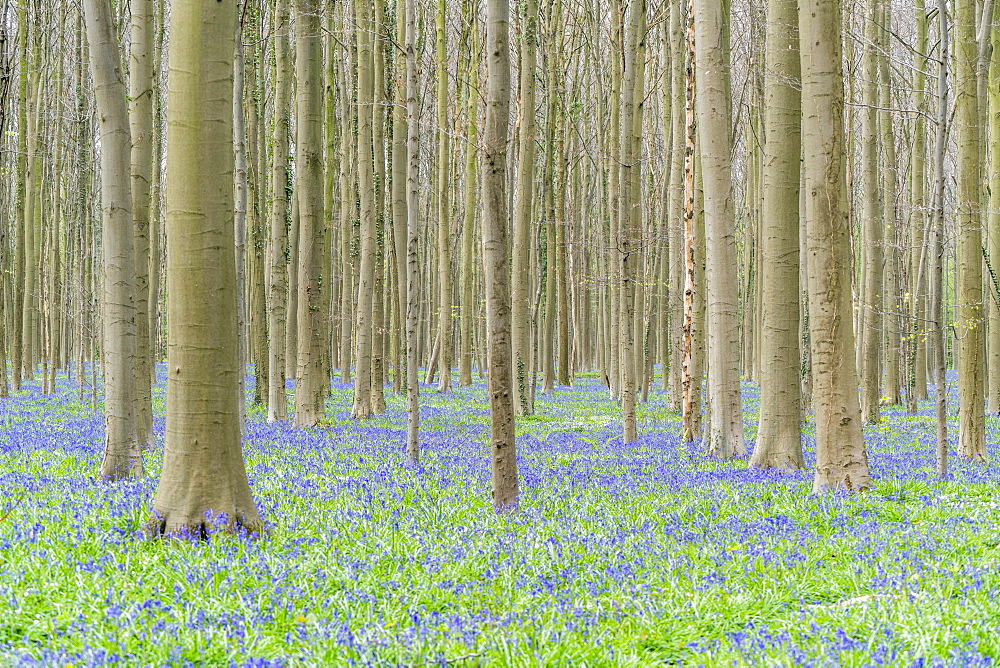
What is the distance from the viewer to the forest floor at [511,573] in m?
3.96

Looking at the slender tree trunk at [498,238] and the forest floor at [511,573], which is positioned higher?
the slender tree trunk at [498,238]

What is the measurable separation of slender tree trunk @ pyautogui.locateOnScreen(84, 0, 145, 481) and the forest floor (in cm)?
54

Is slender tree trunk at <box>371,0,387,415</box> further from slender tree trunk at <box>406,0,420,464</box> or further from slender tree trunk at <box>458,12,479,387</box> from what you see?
slender tree trunk at <box>406,0,420,464</box>

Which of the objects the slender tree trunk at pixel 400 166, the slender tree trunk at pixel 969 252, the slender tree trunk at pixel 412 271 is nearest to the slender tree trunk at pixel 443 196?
the slender tree trunk at pixel 400 166

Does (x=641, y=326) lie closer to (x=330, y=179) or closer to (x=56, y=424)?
(x=330, y=179)

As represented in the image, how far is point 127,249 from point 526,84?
9365mm

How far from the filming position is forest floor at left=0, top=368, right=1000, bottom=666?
13.0ft

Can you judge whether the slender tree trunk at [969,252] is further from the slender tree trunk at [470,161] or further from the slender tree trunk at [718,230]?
Result: the slender tree trunk at [470,161]

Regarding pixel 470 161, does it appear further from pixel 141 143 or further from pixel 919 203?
pixel 141 143

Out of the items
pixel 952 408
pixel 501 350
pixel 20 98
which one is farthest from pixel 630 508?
pixel 20 98

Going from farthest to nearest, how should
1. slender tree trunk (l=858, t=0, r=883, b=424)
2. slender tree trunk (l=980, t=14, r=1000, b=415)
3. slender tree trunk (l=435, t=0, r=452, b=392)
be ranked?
slender tree trunk (l=435, t=0, r=452, b=392), slender tree trunk (l=858, t=0, r=883, b=424), slender tree trunk (l=980, t=14, r=1000, b=415)

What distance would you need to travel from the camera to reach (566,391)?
26781 mm

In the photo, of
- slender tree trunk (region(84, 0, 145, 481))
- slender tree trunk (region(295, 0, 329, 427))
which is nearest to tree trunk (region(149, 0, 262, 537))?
slender tree trunk (region(84, 0, 145, 481))

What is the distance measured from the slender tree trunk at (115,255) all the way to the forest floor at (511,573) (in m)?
0.54
